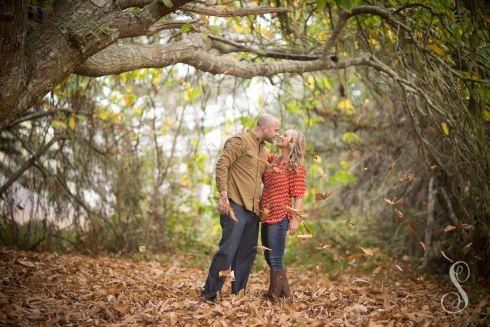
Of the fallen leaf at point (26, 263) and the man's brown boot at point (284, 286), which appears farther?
the fallen leaf at point (26, 263)

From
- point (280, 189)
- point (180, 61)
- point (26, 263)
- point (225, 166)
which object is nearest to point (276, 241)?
point (280, 189)

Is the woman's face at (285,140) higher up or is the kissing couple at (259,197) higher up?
the woman's face at (285,140)

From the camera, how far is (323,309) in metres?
4.04

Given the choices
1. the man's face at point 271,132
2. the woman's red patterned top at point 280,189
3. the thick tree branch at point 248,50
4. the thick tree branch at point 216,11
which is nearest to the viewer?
the thick tree branch at point 216,11

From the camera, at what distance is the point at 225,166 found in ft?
13.7

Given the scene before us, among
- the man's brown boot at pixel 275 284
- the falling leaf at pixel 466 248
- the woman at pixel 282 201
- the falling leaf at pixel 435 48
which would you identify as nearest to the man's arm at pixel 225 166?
the woman at pixel 282 201

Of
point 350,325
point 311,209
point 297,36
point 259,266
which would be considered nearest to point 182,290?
point 350,325

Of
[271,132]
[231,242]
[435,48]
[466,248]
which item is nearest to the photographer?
[231,242]

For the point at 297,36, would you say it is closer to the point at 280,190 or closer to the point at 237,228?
the point at 280,190

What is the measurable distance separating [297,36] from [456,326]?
4062 millimetres

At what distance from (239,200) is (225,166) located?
0.38 metres

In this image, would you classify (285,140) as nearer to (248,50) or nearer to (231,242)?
(231,242)

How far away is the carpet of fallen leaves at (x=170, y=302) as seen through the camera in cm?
348

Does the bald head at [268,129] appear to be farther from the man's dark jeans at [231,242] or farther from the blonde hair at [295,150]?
the man's dark jeans at [231,242]
